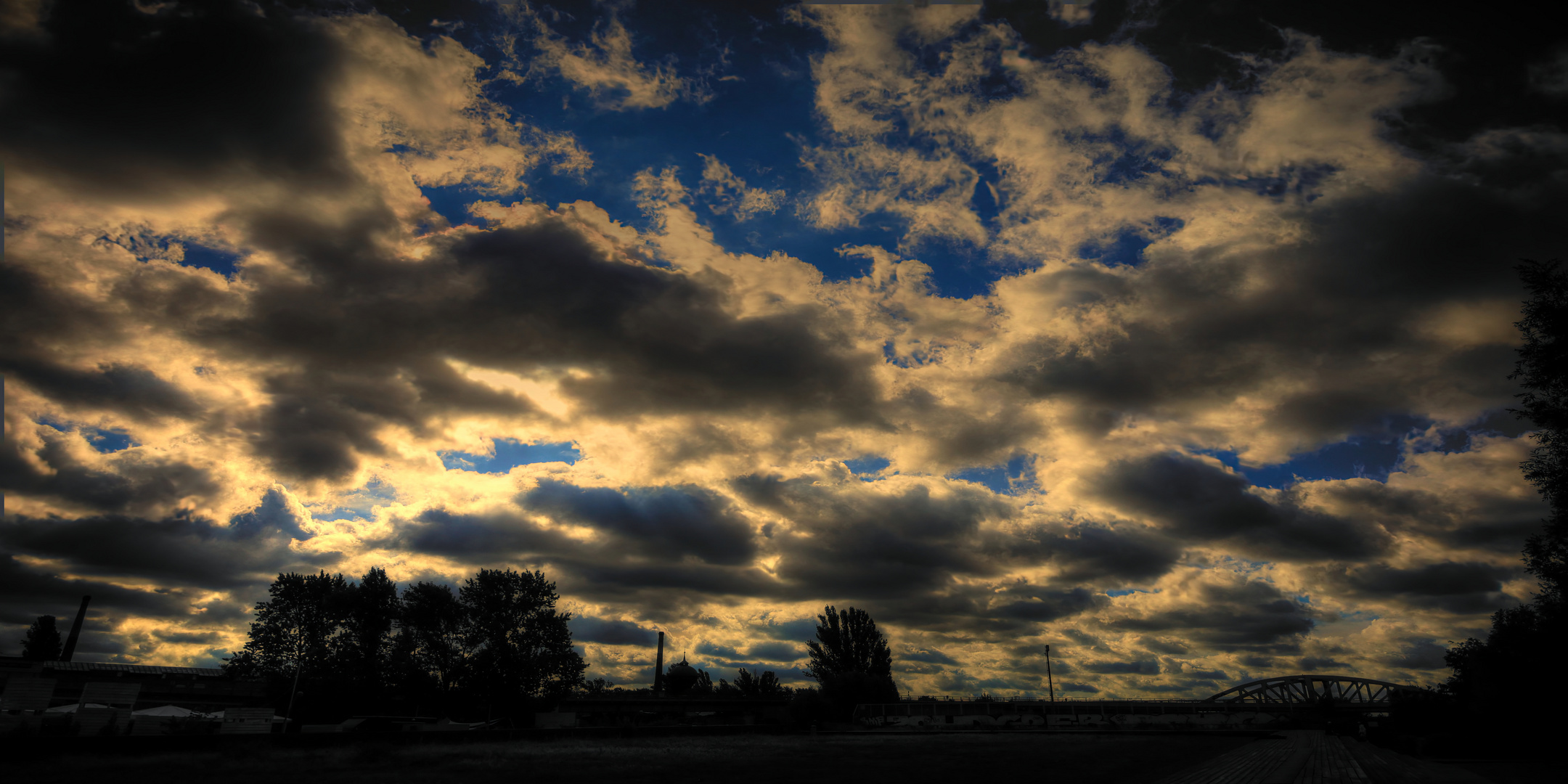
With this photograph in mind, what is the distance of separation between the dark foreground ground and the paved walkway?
5.07 feet

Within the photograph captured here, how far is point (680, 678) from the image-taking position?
449 feet

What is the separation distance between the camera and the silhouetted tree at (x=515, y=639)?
81.3 meters

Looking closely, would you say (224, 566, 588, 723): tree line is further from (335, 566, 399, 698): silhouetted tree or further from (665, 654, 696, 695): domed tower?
(665, 654, 696, 695): domed tower

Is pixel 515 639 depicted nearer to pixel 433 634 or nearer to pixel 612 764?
pixel 433 634

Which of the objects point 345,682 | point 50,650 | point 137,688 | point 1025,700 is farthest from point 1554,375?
point 50,650

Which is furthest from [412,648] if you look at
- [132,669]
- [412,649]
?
[132,669]

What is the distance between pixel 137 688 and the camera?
51.6 meters

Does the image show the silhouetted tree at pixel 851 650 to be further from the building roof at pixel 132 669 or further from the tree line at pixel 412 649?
the building roof at pixel 132 669

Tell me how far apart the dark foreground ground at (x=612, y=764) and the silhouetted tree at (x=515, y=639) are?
128 feet

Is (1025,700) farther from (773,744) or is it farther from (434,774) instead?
(434,774)

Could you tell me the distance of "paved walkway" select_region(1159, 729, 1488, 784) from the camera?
24.6 m

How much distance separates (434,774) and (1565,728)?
51300mm

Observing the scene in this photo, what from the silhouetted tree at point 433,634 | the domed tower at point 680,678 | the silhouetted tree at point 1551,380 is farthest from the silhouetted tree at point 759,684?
the silhouetted tree at point 1551,380

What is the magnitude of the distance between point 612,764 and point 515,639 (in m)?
61.1
